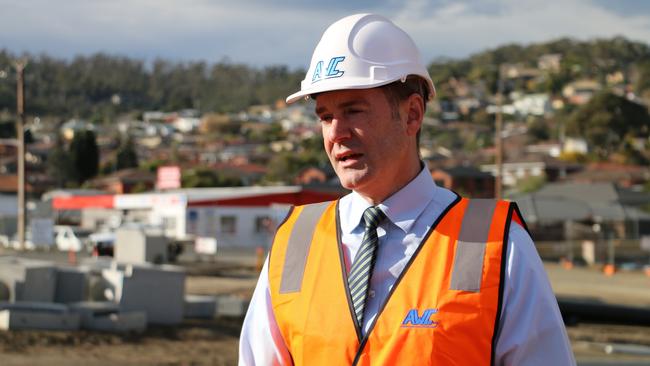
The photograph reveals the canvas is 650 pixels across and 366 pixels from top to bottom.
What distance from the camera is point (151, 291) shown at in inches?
669

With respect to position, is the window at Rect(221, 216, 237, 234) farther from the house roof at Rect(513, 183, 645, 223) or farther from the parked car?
the house roof at Rect(513, 183, 645, 223)

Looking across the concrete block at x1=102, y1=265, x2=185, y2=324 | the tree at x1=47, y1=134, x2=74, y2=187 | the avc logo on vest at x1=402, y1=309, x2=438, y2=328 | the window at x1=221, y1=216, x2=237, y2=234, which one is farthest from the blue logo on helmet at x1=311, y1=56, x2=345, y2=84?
the tree at x1=47, y1=134, x2=74, y2=187

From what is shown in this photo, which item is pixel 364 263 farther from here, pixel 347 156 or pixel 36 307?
pixel 36 307

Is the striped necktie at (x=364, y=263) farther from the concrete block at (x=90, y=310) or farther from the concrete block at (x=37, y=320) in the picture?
the concrete block at (x=90, y=310)

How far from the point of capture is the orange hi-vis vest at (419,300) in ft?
7.63

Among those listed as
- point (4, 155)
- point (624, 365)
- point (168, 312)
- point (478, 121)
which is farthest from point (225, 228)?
point (478, 121)

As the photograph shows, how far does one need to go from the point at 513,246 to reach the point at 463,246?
12 cm

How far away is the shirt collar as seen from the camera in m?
2.58

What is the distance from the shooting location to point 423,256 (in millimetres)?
2471

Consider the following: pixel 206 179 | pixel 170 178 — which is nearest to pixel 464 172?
pixel 206 179

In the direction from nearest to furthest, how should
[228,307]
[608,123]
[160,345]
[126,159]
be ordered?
[160,345]
[228,307]
[608,123]
[126,159]

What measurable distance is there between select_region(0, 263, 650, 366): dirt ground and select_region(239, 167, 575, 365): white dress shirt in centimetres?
947

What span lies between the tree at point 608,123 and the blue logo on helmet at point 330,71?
368ft

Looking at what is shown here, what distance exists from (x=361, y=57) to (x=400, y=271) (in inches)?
20.6
